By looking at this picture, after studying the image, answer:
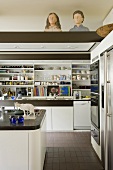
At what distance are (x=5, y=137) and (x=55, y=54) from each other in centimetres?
442

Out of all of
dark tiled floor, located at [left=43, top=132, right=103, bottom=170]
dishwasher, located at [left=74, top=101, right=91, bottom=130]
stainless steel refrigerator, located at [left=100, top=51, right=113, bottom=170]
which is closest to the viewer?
stainless steel refrigerator, located at [left=100, top=51, right=113, bottom=170]

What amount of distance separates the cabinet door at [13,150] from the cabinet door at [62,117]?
3.77 metres

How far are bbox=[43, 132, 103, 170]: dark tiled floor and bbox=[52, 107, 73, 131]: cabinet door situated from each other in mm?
596

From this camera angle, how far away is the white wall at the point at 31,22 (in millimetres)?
3727

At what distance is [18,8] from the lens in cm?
332

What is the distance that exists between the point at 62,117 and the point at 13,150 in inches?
151

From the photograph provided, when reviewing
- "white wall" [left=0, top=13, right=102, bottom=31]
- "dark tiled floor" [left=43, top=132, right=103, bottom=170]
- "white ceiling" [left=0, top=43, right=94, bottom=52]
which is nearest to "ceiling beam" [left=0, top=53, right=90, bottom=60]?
"white ceiling" [left=0, top=43, right=94, bottom=52]

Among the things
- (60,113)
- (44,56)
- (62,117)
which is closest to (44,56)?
(44,56)

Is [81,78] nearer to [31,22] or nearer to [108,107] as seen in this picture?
[31,22]

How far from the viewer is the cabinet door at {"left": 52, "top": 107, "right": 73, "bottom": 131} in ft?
21.1

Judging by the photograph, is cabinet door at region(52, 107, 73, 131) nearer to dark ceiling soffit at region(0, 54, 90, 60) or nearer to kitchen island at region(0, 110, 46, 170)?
dark ceiling soffit at region(0, 54, 90, 60)

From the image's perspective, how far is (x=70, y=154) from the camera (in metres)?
4.24

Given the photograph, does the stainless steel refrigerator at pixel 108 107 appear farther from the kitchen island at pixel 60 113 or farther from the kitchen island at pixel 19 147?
the kitchen island at pixel 60 113

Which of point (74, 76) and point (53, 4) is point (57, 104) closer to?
point (74, 76)
